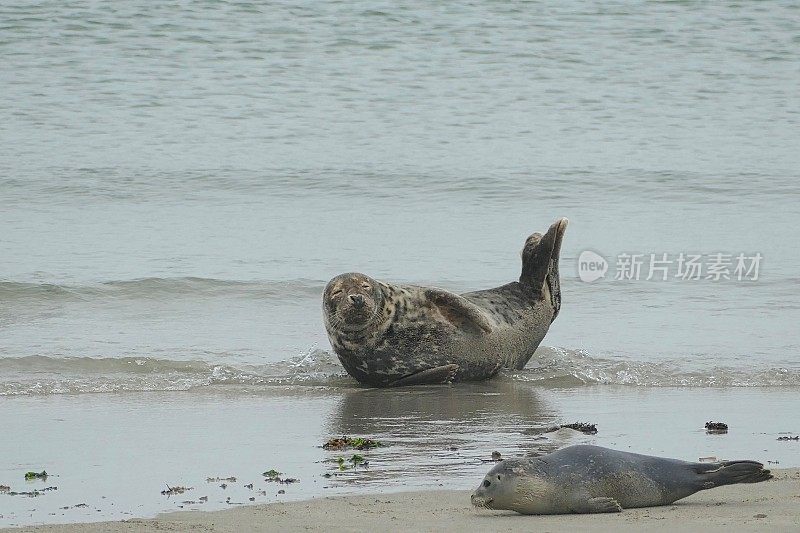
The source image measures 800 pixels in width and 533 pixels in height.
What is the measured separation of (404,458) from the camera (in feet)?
18.7

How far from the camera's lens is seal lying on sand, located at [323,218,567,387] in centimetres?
789

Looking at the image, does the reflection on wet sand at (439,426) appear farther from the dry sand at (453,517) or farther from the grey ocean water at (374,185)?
the dry sand at (453,517)

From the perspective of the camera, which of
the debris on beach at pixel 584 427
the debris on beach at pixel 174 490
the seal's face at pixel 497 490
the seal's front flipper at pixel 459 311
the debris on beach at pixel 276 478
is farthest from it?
the seal's front flipper at pixel 459 311

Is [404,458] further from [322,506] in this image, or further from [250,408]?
[250,408]

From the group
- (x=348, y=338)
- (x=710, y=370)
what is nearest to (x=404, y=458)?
(x=348, y=338)

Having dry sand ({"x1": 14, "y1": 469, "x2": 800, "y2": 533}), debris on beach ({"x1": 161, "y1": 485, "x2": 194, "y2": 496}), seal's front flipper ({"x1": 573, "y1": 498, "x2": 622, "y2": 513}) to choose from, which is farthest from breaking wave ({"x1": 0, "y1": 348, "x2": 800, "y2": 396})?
seal's front flipper ({"x1": 573, "y1": 498, "x2": 622, "y2": 513})

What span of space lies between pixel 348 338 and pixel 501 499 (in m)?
3.59

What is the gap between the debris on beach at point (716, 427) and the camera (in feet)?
20.7

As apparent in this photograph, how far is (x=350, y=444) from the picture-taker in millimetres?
5977

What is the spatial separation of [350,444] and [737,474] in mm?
2010

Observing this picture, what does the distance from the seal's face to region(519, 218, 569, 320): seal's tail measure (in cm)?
429

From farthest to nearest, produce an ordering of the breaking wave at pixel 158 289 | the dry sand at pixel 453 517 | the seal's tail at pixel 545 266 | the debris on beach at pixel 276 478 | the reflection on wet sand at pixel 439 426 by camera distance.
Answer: the breaking wave at pixel 158 289, the seal's tail at pixel 545 266, the reflection on wet sand at pixel 439 426, the debris on beach at pixel 276 478, the dry sand at pixel 453 517

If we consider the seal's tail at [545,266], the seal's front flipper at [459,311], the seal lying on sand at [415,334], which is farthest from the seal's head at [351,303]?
the seal's tail at [545,266]

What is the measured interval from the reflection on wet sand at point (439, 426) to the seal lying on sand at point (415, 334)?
123 mm
